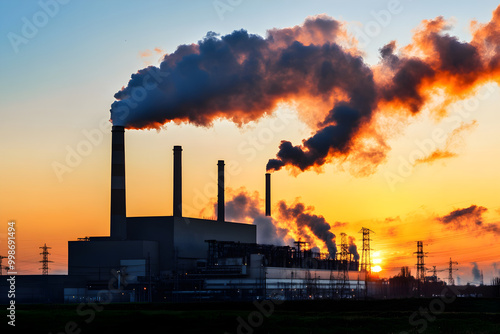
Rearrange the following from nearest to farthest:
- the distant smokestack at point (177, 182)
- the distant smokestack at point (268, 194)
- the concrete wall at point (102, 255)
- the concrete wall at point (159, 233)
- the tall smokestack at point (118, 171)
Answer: the tall smokestack at point (118, 171) < the concrete wall at point (102, 255) < the concrete wall at point (159, 233) < the distant smokestack at point (177, 182) < the distant smokestack at point (268, 194)

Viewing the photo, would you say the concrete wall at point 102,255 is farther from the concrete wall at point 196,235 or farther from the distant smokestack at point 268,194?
the distant smokestack at point 268,194

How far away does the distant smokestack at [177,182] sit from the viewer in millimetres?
101000

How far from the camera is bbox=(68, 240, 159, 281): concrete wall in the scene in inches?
3647

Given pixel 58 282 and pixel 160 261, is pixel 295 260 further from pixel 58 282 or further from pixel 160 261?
pixel 58 282

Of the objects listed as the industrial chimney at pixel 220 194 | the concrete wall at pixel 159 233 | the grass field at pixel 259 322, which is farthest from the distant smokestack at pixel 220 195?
Answer: the grass field at pixel 259 322

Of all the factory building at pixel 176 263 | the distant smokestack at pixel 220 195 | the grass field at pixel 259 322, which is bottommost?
the grass field at pixel 259 322

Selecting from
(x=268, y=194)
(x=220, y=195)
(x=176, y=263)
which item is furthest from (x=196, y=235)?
(x=268, y=194)

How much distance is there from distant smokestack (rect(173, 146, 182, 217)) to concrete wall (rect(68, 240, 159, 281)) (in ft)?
26.2

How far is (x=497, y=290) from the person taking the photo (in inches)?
5389

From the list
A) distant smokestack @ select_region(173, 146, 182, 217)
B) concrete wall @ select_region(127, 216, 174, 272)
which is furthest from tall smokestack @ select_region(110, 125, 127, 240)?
distant smokestack @ select_region(173, 146, 182, 217)

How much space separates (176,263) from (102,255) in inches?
365

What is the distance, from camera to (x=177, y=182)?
3979 inches

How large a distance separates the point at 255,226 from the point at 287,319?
64.6 m

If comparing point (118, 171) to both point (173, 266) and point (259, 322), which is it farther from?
point (259, 322)
